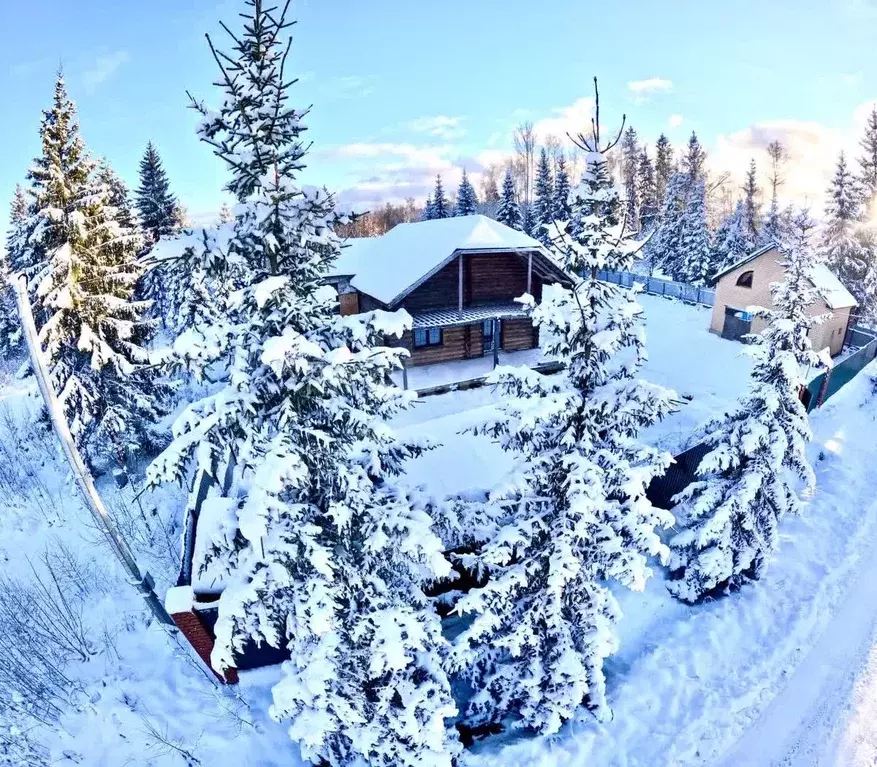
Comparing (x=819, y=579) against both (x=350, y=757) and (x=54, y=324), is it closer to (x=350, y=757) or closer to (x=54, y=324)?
(x=350, y=757)

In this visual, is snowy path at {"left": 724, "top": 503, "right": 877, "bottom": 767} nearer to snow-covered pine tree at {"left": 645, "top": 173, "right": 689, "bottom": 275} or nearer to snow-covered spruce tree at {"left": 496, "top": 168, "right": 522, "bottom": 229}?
snow-covered pine tree at {"left": 645, "top": 173, "right": 689, "bottom": 275}

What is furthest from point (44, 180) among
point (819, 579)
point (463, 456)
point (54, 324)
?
point (819, 579)

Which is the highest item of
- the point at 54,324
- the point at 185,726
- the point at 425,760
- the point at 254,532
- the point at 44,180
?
the point at 44,180

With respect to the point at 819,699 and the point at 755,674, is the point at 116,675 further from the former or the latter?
the point at 819,699

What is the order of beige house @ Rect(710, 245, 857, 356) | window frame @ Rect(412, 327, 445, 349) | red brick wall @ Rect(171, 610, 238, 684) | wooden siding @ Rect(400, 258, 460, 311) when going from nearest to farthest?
1. red brick wall @ Rect(171, 610, 238, 684)
2. wooden siding @ Rect(400, 258, 460, 311)
3. window frame @ Rect(412, 327, 445, 349)
4. beige house @ Rect(710, 245, 857, 356)

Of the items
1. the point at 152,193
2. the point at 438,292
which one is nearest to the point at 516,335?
the point at 438,292

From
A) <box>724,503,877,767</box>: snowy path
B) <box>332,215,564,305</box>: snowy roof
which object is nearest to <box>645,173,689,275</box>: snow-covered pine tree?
<box>332,215,564,305</box>: snowy roof
